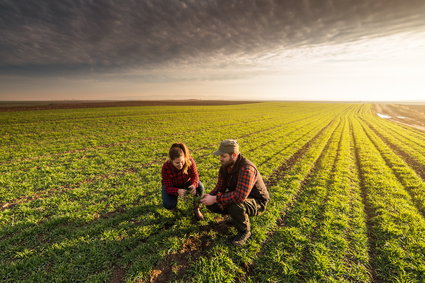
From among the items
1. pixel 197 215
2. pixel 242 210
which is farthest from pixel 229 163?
pixel 197 215

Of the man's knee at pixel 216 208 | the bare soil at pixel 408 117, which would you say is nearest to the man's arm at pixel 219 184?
the man's knee at pixel 216 208

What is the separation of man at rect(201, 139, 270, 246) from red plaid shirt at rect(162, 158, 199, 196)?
3.58ft

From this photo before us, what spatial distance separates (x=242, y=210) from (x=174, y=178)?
7.76 feet

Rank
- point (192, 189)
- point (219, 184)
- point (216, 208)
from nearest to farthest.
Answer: point (216, 208) < point (219, 184) < point (192, 189)

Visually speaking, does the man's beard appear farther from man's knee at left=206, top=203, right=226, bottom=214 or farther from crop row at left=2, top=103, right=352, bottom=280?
crop row at left=2, top=103, right=352, bottom=280

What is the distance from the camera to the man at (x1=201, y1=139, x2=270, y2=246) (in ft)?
14.0

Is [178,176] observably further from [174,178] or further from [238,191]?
[238,191]

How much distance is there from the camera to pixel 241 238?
4.88 meters

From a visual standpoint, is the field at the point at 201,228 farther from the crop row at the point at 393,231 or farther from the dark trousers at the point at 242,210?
the dark trousers at the point at 242,210

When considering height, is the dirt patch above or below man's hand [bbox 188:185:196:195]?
below

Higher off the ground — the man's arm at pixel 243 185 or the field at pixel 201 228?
the man's arm at pixel 243 185

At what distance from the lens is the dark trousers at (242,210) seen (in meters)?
4.57

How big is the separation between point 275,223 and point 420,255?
362 cm

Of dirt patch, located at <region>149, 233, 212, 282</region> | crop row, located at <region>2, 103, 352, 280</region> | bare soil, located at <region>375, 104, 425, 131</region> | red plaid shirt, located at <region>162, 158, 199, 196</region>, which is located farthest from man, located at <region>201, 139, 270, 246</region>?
bare soil, located at <region>375, 104, 425, 131</region>
